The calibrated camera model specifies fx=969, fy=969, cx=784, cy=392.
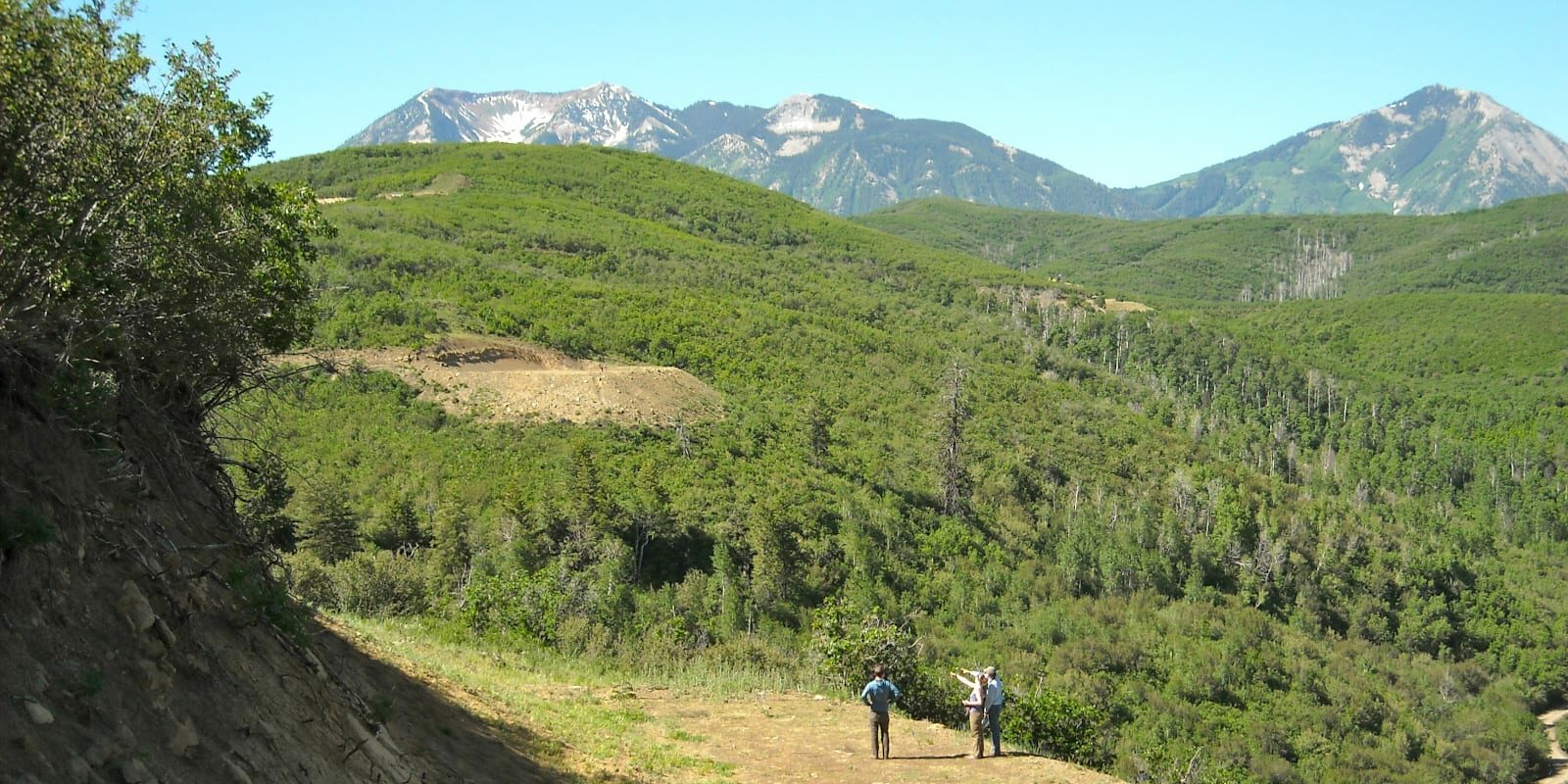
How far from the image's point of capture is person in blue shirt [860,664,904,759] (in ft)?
40.3

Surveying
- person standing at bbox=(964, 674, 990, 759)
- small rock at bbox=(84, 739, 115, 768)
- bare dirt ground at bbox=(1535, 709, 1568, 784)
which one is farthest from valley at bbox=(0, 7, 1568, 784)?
bare dirt ground at bbox=(1535, 709, 1568, 784)

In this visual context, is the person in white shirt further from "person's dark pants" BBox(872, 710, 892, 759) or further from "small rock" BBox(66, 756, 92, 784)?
"small rock" BBox(66, 756, 92, 784)

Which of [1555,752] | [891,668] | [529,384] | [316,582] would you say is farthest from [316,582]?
[1555,752]

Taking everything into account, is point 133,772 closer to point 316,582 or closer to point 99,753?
point 99,753

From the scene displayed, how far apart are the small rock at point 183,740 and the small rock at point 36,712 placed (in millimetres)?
878

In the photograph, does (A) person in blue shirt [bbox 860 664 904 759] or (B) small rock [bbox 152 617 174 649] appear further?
(A) person in blue shirt [bbox 860 664 904 759]

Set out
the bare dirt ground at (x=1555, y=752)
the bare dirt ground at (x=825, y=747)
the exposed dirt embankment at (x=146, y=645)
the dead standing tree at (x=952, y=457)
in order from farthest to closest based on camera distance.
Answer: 1. the bare dirt ground at (x=1555, y=752)
2. the dead standing tree at (x=952, y=457)
3. the bare dirt ground at (x=825, y=747)
4. the exposed dirt embankment at (x=146, y=645)

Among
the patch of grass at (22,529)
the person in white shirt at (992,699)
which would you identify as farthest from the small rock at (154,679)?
the person in white shirt at (992,699)

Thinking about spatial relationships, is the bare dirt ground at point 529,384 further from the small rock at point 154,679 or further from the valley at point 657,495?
the small rock at point 154,679

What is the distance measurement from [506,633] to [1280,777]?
33.5m

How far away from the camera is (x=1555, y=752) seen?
190ft

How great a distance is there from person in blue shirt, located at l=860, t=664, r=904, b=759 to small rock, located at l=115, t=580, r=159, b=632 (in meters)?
8.14

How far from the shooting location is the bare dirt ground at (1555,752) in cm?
5400

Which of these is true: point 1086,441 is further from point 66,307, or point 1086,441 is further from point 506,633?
point 66,307
